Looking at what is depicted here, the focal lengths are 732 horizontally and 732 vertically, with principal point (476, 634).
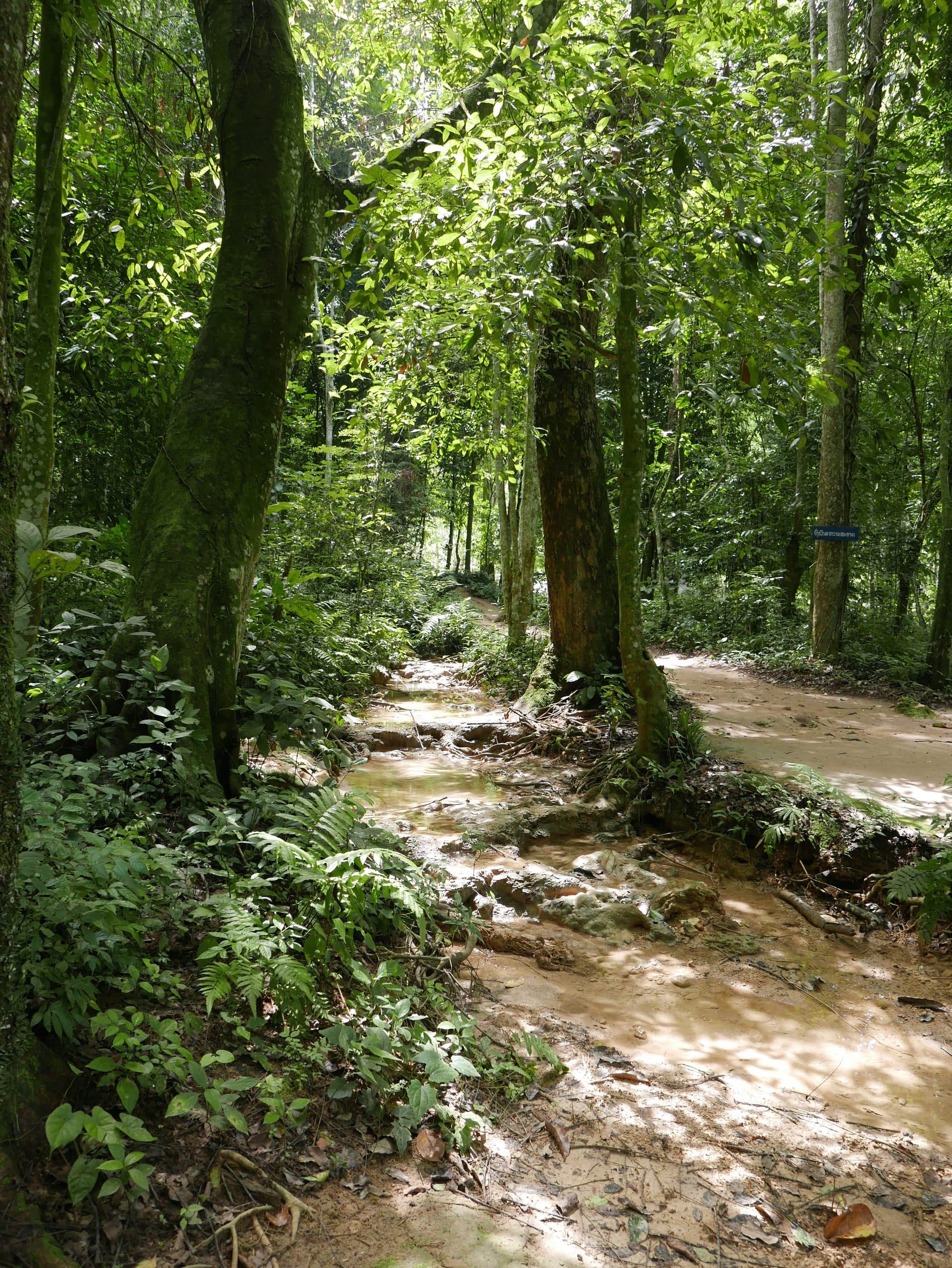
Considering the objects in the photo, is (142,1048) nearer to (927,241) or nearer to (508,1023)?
(508,1023)

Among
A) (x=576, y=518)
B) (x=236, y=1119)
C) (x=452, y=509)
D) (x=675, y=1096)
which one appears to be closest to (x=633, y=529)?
(x=576, y=518)

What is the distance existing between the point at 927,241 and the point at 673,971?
12824 millimetres

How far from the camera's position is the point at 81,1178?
70.2 inches

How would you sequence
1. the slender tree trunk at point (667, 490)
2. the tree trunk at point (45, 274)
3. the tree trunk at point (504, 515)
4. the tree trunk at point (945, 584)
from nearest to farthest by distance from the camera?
the tree trunk at point (45, 274), the tree trunk at point (945, 584), the tree trunk at point (504, 515), the slender tree trunk at point (667, 490)

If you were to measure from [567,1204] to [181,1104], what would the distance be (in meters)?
1.33

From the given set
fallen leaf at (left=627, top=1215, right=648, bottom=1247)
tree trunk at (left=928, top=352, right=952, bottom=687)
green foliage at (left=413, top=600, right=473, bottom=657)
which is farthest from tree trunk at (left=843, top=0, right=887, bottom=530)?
fallen leaf at (left=627, top=1215, right=648, bottom=1247)

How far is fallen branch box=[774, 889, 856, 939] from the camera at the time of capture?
4.78 meters

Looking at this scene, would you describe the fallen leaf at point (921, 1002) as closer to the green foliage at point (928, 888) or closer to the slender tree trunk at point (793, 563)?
the green foliage at point (928, 888)

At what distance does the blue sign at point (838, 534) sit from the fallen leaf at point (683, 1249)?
10490mm

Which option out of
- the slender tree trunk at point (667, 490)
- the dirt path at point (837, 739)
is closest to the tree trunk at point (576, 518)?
the dirt path at point (837, 739)

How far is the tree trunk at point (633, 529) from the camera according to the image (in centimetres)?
599

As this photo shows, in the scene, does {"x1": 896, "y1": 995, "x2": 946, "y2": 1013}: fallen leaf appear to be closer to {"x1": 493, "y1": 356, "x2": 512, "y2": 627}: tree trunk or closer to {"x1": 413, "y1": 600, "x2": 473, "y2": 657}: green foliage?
{"x1": 493, "y1": 356, "x2": 512, "y2": 627}: tree trunk

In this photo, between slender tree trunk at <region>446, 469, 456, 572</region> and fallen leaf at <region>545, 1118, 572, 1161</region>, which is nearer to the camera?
fallen leaf at <region>545, 1118, 572, 1161</region>

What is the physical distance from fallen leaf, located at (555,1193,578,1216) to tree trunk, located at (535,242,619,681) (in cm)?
668
